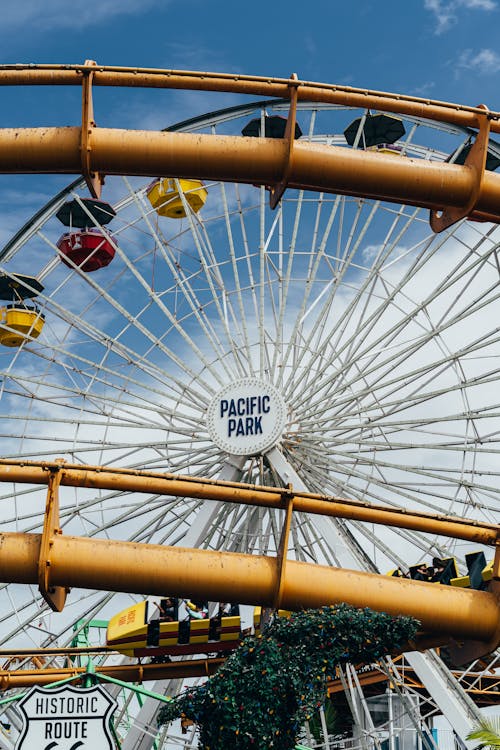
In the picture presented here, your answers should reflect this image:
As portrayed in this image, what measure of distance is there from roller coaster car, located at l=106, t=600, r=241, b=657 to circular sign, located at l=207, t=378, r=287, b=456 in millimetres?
4756

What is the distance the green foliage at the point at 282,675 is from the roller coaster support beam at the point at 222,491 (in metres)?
1.12

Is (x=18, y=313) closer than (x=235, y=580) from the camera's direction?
No

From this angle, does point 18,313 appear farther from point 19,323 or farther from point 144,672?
point 144,672

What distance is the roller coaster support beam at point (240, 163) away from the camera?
9344 millimetres

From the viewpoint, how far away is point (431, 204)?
31.9ft

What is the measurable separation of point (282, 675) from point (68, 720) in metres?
2.11

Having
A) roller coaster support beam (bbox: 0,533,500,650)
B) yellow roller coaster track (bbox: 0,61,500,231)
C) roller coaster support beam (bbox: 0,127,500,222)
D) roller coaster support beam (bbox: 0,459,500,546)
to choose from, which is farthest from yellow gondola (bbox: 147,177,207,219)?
roller coaster support beam (bbox: 0,127,500,222)

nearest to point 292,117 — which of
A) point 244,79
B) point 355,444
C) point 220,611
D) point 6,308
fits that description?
point 244,79

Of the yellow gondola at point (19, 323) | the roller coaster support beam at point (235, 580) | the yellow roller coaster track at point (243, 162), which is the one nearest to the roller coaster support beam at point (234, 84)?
the yellow roller coaster track at point (243, 162)

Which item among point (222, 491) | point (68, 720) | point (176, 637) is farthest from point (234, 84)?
point (176, 637)

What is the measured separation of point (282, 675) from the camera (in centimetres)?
1027

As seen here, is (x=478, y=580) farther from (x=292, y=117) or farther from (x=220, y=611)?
(x=292, y=117)

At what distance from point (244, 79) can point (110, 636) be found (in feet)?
34.7

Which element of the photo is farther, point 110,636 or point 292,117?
point 110,636
